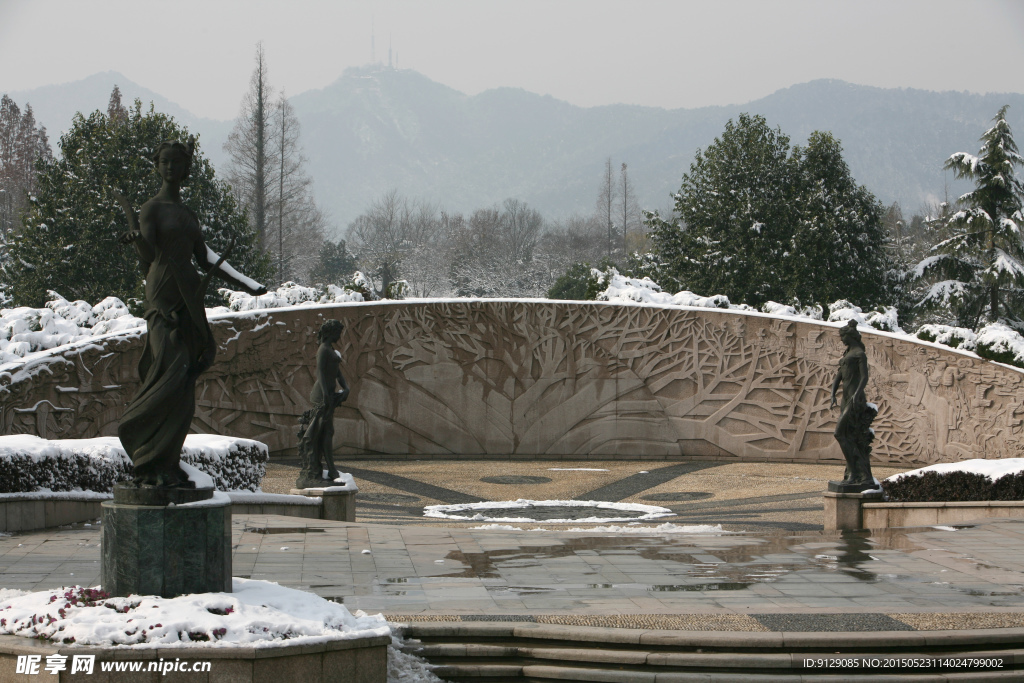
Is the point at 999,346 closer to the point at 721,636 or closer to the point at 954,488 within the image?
the point at 954,488

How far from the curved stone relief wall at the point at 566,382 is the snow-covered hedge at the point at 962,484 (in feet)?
23.3

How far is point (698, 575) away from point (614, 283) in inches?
688

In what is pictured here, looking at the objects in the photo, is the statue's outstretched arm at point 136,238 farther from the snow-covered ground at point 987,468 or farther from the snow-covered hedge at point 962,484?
the snow-covered ground at point 987,468

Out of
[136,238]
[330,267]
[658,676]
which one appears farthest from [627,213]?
[136,238]

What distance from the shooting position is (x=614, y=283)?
81.2 ft

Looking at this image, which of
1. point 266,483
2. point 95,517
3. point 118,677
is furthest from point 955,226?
point 118,677

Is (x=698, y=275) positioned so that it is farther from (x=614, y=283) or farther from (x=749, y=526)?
(x=749, y=526)

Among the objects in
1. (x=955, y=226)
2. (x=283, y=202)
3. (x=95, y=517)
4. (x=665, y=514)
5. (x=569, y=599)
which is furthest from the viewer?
(x=283, y=202)

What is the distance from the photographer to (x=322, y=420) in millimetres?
12125

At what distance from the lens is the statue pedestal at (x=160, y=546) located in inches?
192

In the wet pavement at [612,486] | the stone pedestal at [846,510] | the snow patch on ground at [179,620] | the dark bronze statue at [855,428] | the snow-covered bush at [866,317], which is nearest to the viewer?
the snow patch on ground at [179,620]

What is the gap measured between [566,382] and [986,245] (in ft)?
46.0

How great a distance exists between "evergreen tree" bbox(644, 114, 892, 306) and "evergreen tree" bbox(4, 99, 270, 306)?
15477 millimetres

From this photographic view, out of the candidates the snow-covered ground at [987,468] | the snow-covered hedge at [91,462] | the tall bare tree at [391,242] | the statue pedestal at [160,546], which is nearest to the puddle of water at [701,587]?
the statue pedestal at [160,546]
